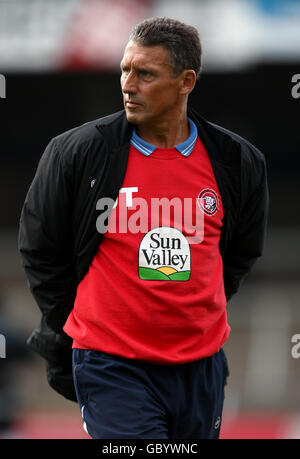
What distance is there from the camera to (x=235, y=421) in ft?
28.2

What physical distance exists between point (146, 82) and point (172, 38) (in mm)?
185

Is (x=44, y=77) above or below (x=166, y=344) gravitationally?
above

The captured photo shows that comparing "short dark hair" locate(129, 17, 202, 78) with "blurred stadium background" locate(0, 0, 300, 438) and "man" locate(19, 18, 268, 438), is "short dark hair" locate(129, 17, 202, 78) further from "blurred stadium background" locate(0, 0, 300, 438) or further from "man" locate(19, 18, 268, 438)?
"blurred stadium background" locate(0, 0, 300, 438)

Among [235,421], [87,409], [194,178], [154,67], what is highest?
[154,67]

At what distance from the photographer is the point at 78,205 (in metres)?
3.30

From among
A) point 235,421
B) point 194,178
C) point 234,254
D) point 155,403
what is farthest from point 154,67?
point 235,421

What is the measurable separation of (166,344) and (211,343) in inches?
8.1

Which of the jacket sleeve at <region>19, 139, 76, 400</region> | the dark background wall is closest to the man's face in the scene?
the jacket sleeve at <region>19, 139, 76, 400</region>

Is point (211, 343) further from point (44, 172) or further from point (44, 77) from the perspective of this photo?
point (44, 77)

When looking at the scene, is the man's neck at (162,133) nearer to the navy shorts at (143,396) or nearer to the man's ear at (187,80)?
the man's ear at (187,80)

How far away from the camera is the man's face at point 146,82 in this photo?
10.6ft

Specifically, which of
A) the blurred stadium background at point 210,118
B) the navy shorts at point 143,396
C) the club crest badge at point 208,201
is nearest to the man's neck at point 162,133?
the club crest badge at point 208,201

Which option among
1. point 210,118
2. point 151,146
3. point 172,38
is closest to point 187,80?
point 172,38

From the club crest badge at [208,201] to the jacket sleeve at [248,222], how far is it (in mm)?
149
